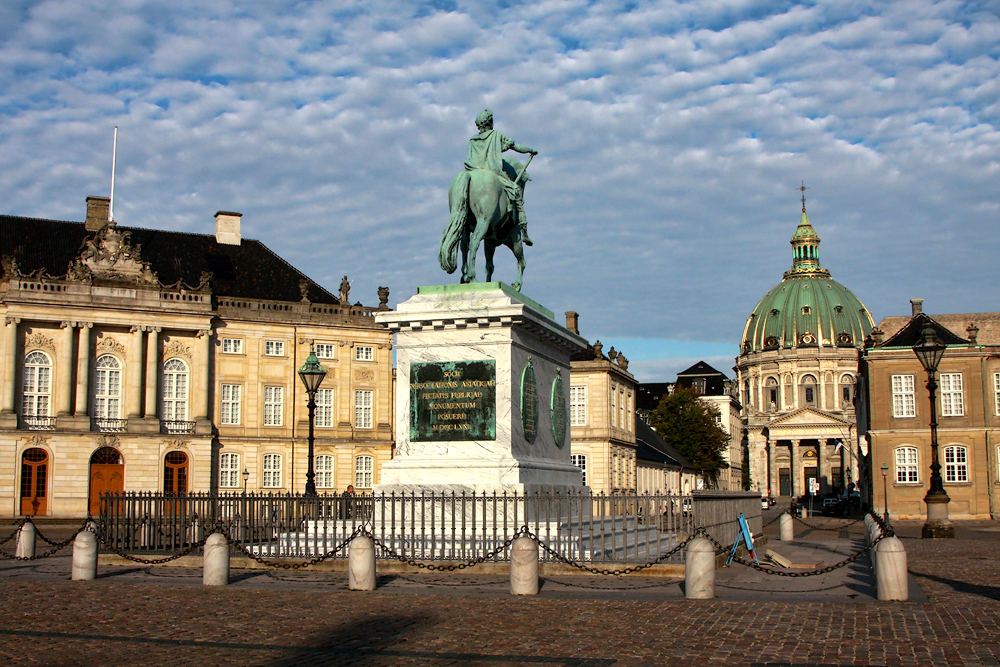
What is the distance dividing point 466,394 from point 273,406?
46.9 meters

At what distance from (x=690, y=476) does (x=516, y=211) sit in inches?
3217

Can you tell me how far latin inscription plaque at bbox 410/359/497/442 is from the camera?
17875mm

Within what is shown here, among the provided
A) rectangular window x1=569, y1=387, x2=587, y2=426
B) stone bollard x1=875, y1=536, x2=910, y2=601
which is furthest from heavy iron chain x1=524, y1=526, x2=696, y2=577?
rectangular window x1=569, y1=387, x2=587, y2=426

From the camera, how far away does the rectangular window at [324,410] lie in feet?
209

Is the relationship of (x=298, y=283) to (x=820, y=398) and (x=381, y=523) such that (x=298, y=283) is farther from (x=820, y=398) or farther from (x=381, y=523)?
(x=820, y=398)

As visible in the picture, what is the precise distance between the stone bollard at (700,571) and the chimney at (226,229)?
5920 centimetres

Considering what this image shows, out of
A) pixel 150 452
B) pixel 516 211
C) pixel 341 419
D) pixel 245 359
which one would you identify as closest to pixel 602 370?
pixel 341 419

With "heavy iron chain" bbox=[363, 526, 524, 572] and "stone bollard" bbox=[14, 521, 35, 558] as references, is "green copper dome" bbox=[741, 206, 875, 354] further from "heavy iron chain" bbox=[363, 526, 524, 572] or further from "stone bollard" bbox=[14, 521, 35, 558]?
"heavy iron chain" bbox=[363, 526, 524, 572]


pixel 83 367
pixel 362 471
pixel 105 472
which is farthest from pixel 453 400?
pixel 362 471

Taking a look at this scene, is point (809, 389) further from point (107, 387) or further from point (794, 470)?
point (107, 387)

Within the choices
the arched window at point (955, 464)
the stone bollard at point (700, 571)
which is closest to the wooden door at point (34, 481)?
the stone bollard at point (700, 571)

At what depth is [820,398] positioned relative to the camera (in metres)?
177

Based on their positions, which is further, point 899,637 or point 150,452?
point 150,452

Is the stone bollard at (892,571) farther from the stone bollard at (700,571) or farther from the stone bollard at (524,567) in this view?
the stone bollard at (524,567)
